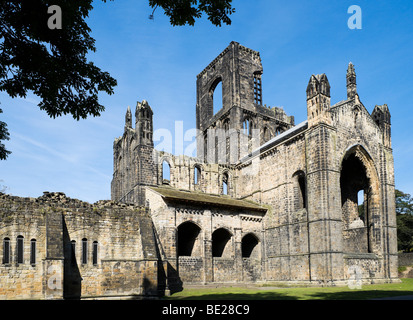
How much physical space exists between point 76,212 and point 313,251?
15.8 metres

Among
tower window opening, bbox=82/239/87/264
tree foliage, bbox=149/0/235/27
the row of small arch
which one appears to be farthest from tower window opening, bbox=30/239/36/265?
tree foliage, bbox=149/0/235/27

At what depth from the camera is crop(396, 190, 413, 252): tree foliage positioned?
5475 centimetres

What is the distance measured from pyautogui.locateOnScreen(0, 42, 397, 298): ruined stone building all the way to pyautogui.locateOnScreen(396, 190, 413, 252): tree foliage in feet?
87.0

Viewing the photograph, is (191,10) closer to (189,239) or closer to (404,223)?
(189,239)

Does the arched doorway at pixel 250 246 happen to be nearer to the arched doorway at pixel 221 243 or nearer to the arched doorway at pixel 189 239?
the arched doorway at pixel 221 243

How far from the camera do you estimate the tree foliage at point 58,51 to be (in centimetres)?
885

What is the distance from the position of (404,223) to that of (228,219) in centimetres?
3908

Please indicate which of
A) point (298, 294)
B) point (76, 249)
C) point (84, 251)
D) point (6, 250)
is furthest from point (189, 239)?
point (6, 250)

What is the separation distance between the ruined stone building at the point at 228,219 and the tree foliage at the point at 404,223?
87.0ft
